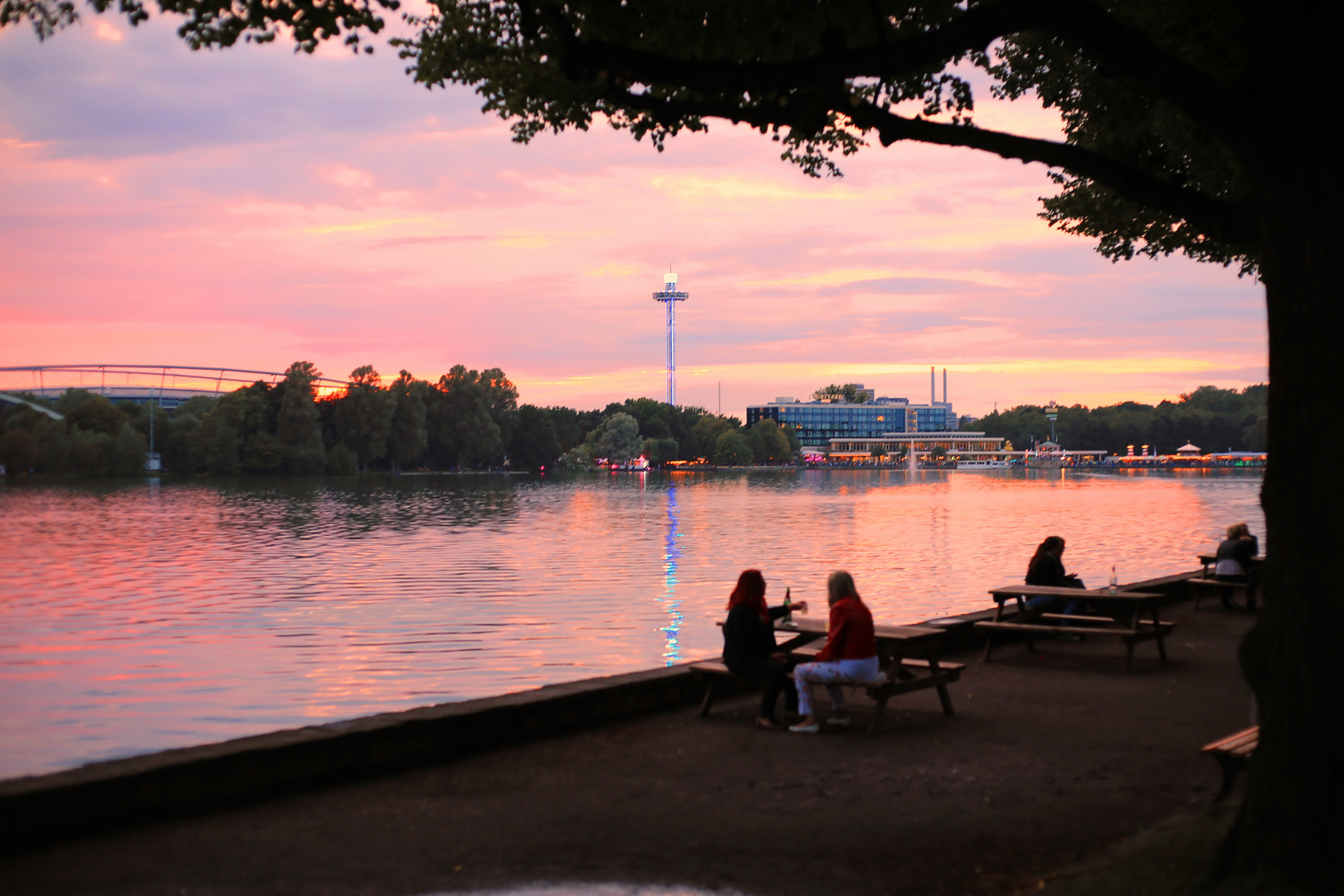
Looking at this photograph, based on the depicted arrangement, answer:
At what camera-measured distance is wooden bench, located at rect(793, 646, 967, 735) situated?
28.5 ft

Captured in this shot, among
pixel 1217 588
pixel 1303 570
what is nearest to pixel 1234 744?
pixel 1303 570

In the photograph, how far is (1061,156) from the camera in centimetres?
590

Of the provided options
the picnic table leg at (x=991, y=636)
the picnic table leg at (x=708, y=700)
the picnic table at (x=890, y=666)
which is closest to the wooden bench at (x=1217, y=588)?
the picnic table leg at (x=991, y=636)

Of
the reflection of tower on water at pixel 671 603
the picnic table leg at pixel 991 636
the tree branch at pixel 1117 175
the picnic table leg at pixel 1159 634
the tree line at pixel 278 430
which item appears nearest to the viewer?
the tree branch at pixel 1117 175

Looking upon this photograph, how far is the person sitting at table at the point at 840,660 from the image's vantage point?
8.81 meters

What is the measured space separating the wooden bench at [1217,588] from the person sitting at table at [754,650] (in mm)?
10065

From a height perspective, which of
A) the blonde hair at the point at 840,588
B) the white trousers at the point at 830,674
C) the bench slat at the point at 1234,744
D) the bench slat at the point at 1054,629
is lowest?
the bench slat at the point at 1054,629

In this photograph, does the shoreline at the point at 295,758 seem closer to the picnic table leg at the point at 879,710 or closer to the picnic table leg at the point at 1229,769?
the picnic table leg at the point at 879,710

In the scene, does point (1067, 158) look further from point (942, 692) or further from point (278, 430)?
point (278, 430)

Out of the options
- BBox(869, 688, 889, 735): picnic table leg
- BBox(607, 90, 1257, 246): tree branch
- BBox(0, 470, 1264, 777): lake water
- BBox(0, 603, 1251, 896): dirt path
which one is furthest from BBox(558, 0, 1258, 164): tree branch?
BBox(0, 470, 1264, 777): lake water

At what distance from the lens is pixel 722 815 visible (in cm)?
661

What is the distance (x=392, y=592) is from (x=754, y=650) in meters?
18.5

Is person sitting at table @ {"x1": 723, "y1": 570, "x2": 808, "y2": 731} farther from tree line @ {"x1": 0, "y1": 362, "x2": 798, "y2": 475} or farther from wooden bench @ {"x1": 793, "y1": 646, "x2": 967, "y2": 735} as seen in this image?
tree line @ {"x1": 0, "y1": 362, "x2": 798, "y2": 475}

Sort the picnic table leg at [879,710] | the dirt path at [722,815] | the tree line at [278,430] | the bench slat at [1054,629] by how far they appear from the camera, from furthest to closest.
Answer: the tree line at [278,430] → the bench slat at [1054,629] → the picnic table leg at [879,710] → the dirt path at [722,815]
